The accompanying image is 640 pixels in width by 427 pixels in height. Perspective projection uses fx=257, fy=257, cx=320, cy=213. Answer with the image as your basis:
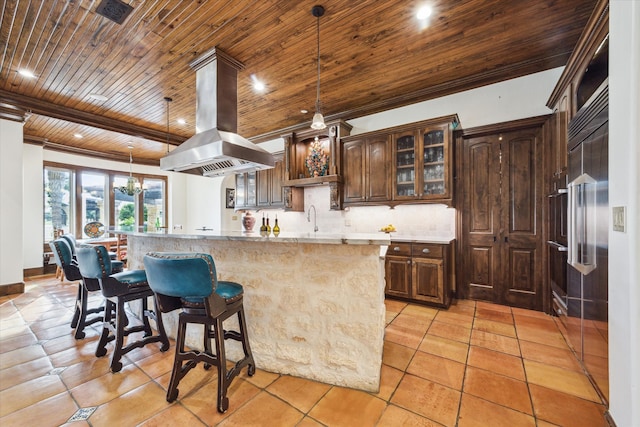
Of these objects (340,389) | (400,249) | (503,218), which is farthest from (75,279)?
(503,218)

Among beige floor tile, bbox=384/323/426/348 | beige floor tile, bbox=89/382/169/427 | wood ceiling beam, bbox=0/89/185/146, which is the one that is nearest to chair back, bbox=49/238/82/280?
beige floor tile, bbox=89/382/169/427

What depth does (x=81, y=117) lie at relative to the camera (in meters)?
4.32

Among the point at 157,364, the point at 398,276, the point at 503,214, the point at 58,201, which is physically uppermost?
the point at 58,201

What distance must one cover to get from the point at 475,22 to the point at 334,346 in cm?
308

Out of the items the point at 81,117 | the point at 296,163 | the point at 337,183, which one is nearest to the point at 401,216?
the point at 337,183

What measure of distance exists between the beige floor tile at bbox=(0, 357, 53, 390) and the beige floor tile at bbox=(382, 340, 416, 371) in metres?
2.73

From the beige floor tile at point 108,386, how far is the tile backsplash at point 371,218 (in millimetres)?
2704

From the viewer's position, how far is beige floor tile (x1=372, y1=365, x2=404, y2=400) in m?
1.74

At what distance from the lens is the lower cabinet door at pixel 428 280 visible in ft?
10.5

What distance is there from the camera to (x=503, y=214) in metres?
3.32

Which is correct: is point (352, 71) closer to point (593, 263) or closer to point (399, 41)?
point (399, 41)

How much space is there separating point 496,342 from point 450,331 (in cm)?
39

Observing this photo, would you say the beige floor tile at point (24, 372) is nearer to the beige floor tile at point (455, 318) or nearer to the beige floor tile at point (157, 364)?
the beige floor tile at point (157, 364)

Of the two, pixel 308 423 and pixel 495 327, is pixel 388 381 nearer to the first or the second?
pixel 308 423
